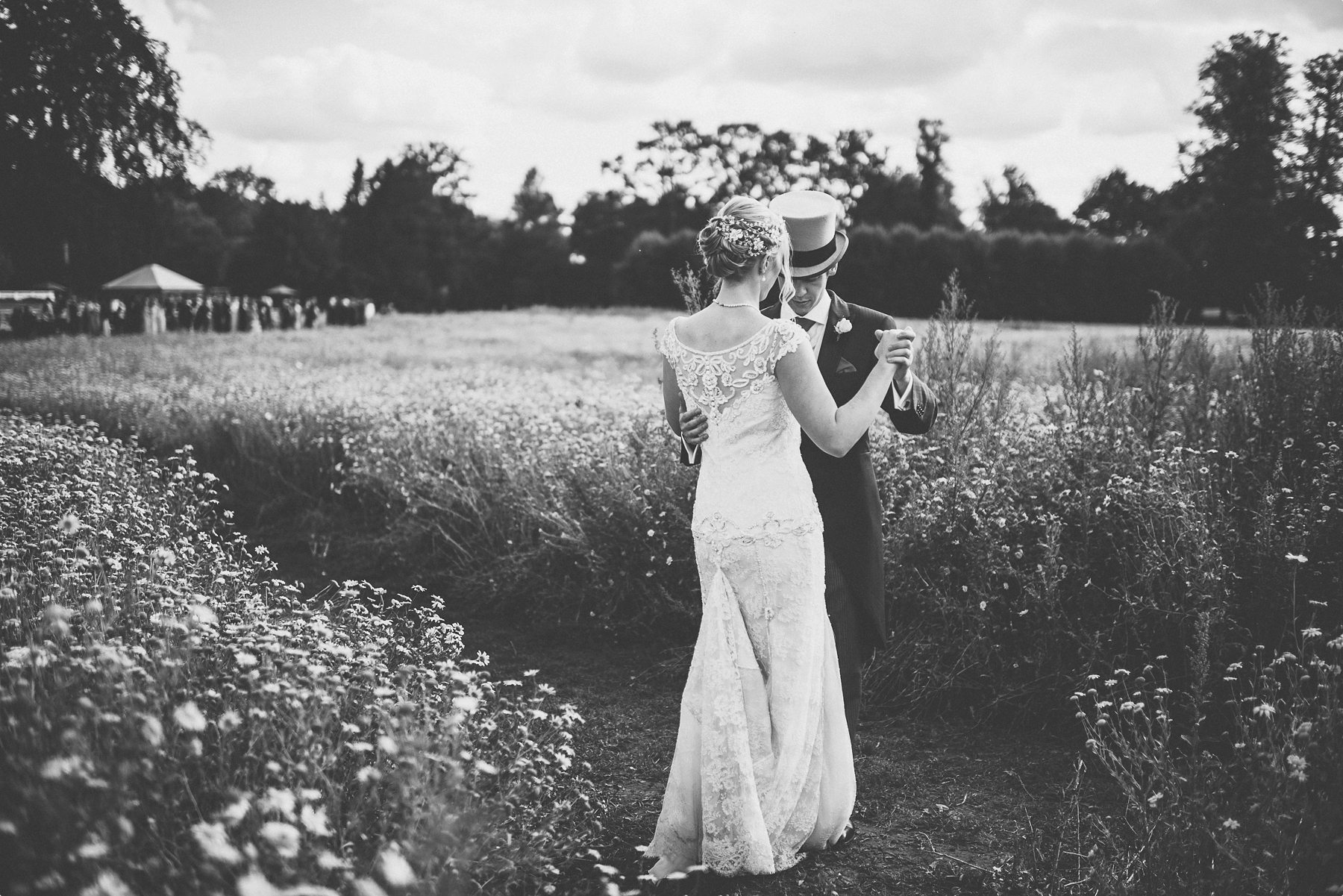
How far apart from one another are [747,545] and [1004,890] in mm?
1367

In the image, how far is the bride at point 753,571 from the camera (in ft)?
A: 10.2

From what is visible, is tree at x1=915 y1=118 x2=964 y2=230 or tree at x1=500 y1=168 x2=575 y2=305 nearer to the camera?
tree at x1=915 y1=118 x2=964 y2=230

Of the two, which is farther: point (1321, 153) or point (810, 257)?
point (1321, 153)

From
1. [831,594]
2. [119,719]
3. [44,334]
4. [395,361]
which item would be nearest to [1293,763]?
[831,594]

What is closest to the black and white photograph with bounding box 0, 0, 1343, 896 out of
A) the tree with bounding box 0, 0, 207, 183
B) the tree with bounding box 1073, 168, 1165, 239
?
the tree with bounding box 0, 0, 207, 183

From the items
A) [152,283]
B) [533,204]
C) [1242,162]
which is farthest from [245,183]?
[1242,162]

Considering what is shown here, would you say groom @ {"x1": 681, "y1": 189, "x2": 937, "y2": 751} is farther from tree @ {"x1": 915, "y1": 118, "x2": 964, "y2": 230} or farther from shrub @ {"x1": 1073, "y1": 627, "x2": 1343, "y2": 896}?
tree @ {"x1": 915, "y1": 118, "x2": 964, "y2": 230}

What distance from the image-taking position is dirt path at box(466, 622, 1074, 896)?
3367mm

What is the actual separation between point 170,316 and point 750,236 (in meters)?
43.5

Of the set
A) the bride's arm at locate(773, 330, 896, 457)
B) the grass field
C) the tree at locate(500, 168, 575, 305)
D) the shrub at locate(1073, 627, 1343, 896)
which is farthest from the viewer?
the tree at locate(500, 168, 575, 305)

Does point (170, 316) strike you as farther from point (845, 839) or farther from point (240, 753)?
point (845, 839)

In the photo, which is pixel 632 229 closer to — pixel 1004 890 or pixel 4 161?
pixel 4 161

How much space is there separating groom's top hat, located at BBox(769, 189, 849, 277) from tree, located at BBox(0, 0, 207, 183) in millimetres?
18529

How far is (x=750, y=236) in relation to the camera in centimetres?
309
